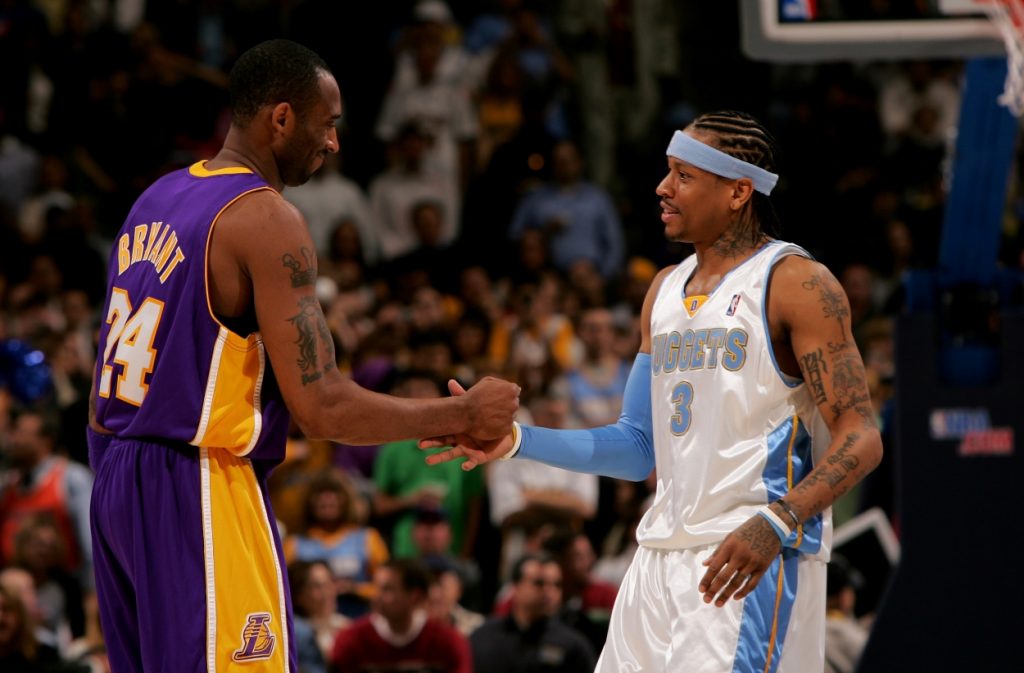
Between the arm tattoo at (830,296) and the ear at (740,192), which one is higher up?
the ear at (740,192)

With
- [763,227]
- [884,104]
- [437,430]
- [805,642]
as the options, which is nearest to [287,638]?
[437,430]

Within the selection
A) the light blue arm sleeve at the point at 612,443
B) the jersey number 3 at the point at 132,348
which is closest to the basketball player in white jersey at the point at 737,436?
the light blue arm sleeve at the point at 612,443

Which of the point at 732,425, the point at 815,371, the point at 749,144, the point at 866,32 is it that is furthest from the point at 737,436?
the point at 866,32

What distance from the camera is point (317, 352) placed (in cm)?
430

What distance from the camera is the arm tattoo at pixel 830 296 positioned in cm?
444

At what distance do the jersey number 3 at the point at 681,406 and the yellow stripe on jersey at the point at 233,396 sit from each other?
123 centimetres

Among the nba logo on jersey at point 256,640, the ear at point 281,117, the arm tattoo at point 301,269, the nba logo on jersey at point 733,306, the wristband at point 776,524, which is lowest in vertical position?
the nba logo on jersey at point 256,640

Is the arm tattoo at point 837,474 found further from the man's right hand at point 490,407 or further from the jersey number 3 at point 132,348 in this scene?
the jersey number 3 at point 132,348

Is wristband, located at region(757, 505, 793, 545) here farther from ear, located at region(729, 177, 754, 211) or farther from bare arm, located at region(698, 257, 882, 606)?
ear, located at region(729, 177, 754, 211)

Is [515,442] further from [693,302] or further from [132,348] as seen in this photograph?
[132,348]

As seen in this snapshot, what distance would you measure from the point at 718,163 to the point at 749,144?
0.44 feet

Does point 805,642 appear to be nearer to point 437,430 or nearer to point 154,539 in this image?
point 437,430

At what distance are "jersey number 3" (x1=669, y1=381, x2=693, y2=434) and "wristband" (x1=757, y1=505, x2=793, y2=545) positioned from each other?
1.40ft

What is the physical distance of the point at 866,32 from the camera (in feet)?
23.7
